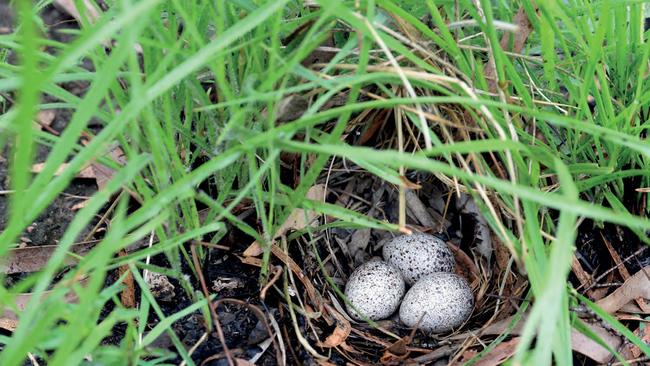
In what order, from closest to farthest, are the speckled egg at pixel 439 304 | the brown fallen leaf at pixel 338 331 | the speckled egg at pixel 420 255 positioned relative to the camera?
the brown fallen leaf at pixel 338 331 → the speckled egg at pixel 439 304 → the speckled egg at pixel 420 255

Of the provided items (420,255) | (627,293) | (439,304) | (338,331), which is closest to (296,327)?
(338,331)

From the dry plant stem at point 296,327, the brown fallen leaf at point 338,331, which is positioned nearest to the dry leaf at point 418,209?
the brown fallen leaf at point 338,331

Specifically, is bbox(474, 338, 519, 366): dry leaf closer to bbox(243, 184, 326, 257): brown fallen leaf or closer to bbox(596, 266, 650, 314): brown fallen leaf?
bbox(596, 266, 650, 314): brown fallen leaf

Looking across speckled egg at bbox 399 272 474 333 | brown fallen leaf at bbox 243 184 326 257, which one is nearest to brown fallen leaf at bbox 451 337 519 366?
speckled egg at bbox 399 272 474 333

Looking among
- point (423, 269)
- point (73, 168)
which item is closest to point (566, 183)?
point (73, 168)

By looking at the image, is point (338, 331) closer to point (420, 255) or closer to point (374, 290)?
point (374, 290)

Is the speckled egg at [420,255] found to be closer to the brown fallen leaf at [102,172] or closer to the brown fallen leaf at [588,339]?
the brown fallen leaf at [588,339]
